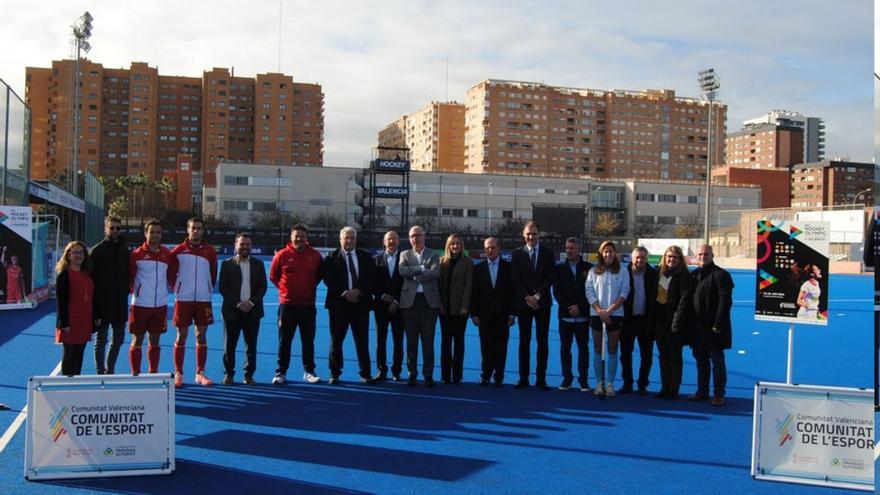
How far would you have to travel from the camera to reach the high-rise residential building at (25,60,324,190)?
13775 centimetres

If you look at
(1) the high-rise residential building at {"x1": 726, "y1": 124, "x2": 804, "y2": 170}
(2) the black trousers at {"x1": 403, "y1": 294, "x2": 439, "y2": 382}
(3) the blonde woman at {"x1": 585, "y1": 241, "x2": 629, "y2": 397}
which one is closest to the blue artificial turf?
(2) the black trousers at {"x1": 403, "y1": 294, "x2": 439, "y2": 382}

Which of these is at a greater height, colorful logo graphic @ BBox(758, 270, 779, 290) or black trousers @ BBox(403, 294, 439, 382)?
colorful logo graphic @ BBox(758, 270, 779, 290)

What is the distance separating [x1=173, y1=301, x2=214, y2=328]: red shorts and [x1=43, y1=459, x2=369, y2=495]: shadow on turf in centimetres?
329

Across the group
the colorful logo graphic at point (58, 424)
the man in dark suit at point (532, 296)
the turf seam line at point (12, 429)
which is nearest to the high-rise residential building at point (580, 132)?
the man in dark suit at point (532, 296)

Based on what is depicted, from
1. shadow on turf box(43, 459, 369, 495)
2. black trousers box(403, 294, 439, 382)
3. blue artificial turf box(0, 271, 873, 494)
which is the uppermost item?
black trousers box(403, 294, 439, 382)

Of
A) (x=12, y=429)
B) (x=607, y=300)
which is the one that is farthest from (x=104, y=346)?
(x=607, y=300)

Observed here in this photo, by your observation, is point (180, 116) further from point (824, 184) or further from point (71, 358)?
point (71, 358)

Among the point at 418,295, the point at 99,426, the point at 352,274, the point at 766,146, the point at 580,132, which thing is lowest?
the point at 99,426

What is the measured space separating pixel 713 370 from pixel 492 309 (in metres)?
2.62

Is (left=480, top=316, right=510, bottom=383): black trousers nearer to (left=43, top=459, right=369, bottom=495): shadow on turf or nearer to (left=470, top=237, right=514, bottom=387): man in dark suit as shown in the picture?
(left=470, top=237, right=514, bottom=387): man in dark suit

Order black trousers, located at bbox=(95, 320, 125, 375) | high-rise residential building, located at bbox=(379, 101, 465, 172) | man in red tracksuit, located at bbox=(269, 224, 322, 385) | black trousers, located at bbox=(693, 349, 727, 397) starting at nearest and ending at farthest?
1. black trousers, located at bbox=(95, 320, 125, 375)
2. black trousers, located at bbox=(693, 349, 727, 397)
3. man in red tracksuit, located at bbox=(269, 224, 322, 385)
4. high-rise residential building, located at bbox=(379, 101, 465, 172)

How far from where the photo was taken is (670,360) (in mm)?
8781

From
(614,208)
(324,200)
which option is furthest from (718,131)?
(324,200)

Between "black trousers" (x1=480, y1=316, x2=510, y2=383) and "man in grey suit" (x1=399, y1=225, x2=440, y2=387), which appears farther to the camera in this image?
"black trousers" (x1=480, y1=316, x2=510, y2=383)
